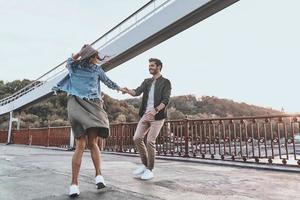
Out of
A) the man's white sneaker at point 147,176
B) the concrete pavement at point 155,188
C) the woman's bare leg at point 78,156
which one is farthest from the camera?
the man's white sneaker at point 147,176

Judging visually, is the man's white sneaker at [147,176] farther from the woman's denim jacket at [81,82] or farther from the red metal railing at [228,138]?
the red metal railing at [228,138]

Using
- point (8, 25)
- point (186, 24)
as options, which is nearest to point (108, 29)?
point (186, 24)

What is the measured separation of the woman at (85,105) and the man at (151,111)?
89 centimetres

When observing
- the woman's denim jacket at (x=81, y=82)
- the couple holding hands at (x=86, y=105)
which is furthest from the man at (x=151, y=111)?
the woman's denim jacket at (x=81, y=82)

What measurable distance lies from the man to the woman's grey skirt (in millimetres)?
1004

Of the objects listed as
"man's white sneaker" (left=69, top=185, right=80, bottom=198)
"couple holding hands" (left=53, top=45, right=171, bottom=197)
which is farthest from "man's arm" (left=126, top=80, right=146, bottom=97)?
"man's white sneaker" (left=69, top=185, right=80, bottom=198)

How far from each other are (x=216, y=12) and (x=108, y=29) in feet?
16.6

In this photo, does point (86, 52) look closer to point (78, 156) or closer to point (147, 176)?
point (78, 156)

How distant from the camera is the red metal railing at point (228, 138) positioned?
19.4ft

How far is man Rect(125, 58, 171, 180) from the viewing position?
414 centimetres

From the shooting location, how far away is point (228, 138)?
23.7 feet

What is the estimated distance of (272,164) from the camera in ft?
19.2

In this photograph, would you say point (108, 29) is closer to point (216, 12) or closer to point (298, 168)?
point (216, 12)

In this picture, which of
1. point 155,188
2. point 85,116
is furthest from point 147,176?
point 85,116
